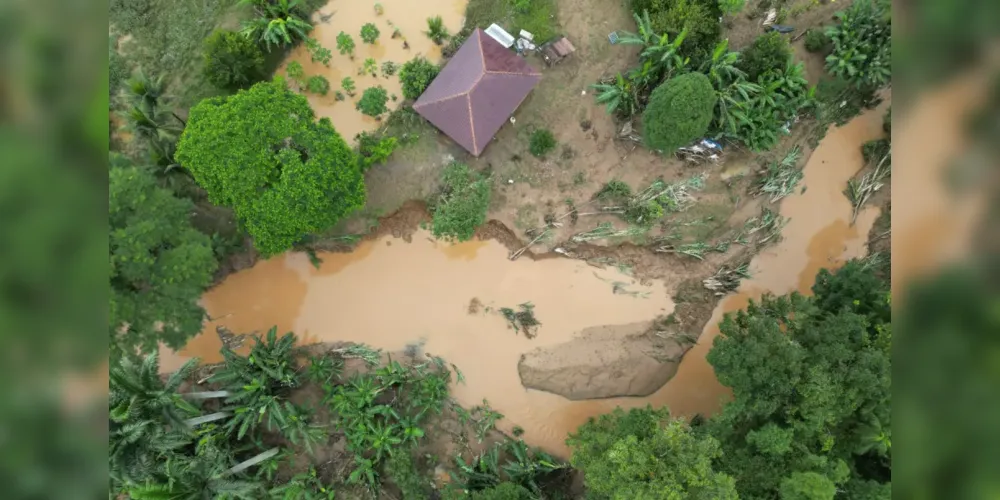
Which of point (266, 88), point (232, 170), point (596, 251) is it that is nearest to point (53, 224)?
point (232, 170)

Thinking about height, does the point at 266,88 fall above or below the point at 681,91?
below

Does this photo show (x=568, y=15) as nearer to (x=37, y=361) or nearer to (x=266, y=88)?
(x=266, y=88)

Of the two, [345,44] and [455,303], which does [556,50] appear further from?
[455,303]

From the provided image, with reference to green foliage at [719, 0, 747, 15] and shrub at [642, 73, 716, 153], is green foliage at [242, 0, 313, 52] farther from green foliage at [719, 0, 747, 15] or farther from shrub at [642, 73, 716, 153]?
green foliage at [719, 0, 747, 15]

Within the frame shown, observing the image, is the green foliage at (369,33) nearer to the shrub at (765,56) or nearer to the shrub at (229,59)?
the shrub at (229,59)

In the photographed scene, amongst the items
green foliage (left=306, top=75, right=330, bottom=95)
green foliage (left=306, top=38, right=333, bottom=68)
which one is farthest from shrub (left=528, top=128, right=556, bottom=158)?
green foliage (left=306, top=38, right=333, bottom=68)

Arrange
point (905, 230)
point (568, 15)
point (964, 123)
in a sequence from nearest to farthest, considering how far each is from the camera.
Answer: point (964, 123)
point (905, 230)
point (568, 15)

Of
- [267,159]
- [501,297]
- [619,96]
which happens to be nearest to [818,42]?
[619,96]
